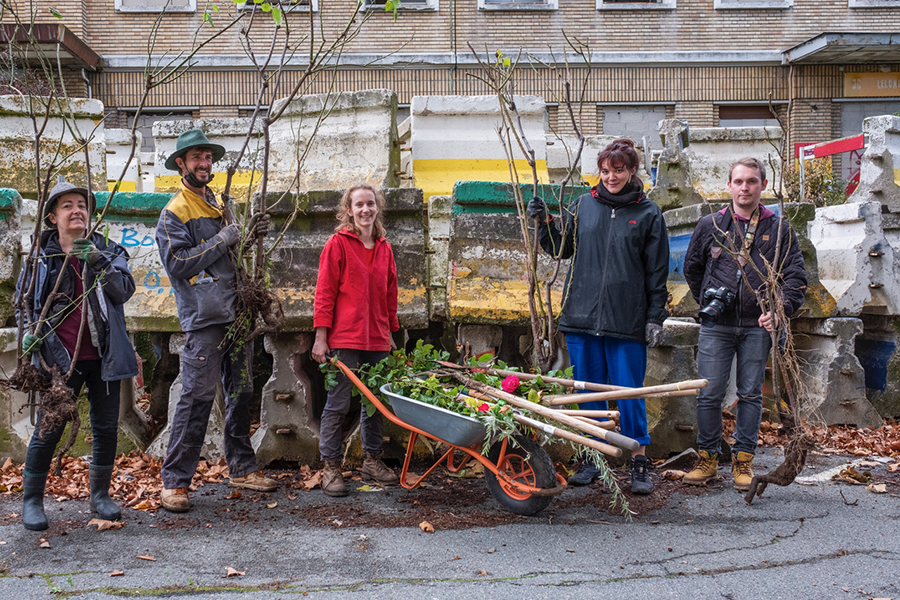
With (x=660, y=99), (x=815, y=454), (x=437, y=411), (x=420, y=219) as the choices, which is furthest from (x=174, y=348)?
(x=660, y=99)

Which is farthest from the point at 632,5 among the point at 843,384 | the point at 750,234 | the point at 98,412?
the point at 98,412

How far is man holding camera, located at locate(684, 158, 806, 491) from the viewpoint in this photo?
14.6 feet

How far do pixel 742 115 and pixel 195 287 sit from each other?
1573 cm

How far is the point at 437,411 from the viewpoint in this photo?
3.81 m

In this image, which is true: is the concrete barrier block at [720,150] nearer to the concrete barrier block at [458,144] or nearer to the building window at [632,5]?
the concrete barrier block at [458,144]

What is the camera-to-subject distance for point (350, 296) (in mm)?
4520

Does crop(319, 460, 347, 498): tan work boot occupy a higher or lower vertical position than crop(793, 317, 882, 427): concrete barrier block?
lower

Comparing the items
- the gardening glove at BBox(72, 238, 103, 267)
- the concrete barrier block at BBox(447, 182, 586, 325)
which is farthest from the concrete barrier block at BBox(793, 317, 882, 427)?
the gardening glove at BBox(72, 238, 103, 267)

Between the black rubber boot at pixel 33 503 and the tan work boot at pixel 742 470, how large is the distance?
391 centimetres

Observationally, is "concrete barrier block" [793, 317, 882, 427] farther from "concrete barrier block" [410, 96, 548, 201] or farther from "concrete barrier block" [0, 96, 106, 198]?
"concrete barrier block" [0, 96, 106, 198]

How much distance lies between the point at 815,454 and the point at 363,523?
3.37 m

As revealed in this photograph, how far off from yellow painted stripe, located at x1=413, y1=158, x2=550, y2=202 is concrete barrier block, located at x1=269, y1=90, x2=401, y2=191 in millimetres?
262

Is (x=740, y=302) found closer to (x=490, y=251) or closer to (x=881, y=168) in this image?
(x=490, y=251)

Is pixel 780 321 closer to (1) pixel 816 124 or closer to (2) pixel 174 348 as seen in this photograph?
(2) pixel 174 348
